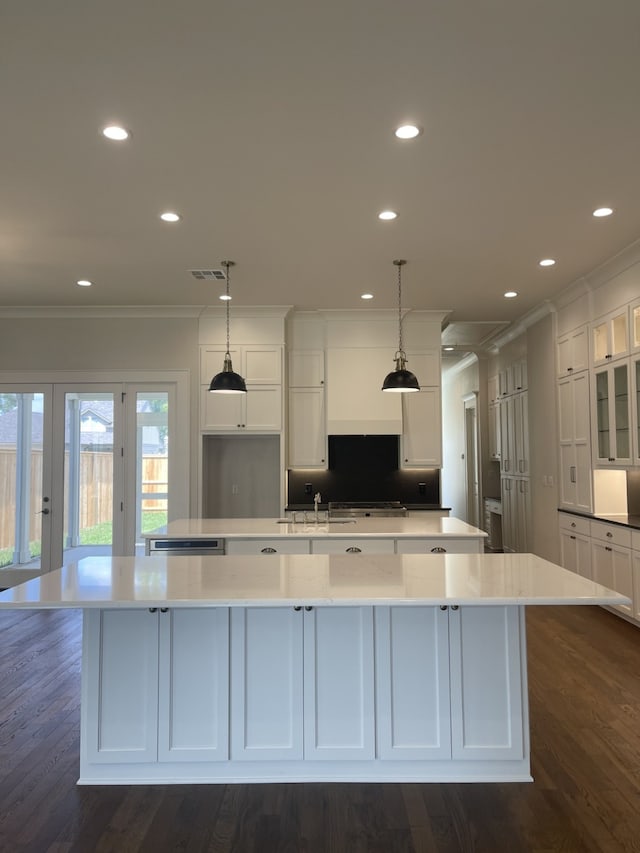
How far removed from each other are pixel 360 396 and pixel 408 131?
368 cm

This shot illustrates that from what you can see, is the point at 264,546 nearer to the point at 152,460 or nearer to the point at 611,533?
the point at 152,460

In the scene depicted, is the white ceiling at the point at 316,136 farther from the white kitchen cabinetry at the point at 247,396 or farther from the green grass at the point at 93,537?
the green grass at the point at 93,537

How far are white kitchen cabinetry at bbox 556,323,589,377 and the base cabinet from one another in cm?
374

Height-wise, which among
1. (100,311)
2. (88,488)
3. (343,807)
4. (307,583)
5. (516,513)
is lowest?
(343,807)

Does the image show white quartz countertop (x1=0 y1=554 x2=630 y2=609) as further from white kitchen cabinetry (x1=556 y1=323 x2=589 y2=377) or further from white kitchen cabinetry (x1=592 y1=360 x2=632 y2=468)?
white kitchen cabinetry (x1=556 y1=323 x2=589 y2=377)

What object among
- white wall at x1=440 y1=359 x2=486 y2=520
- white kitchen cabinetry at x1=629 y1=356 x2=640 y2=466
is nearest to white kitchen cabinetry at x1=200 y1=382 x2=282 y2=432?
white kitchen cabinetry at x1=629 y1=356 x2=640 y2=466

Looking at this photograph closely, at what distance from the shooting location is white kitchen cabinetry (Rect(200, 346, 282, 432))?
20.7 ft

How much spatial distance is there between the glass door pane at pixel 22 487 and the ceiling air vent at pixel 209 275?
234 centimetres

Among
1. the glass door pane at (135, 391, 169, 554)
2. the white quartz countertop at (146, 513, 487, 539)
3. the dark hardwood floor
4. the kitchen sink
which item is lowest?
the dark hardwood floor

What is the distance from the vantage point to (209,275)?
5.27 m

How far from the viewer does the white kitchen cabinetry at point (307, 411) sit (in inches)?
259

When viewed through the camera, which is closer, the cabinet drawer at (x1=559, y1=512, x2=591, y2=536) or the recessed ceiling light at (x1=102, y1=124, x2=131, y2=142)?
the recessed ceiling light at (x1=102, y1=124, x2=131, y2=142)

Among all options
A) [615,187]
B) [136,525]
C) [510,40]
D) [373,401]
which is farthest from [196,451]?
[510,40]

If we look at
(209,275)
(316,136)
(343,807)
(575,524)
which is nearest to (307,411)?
(209,275)
